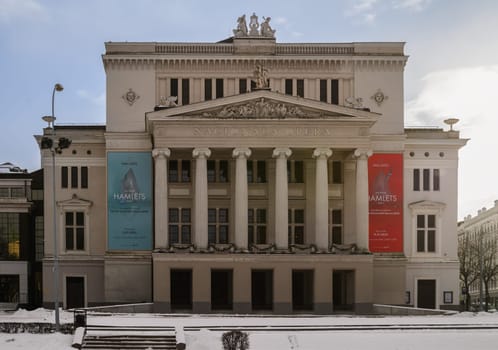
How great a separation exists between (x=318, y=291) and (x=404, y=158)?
651 inches

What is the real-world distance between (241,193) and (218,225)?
6.45 metres

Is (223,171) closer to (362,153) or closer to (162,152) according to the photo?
(162,152)

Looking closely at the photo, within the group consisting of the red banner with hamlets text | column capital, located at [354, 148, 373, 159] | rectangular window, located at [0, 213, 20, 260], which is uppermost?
column capital, located at [354, 148, 373, 159]

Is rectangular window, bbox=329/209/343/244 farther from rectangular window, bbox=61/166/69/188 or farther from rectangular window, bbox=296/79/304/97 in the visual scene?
rectangular window, bbox=61/166/69/188

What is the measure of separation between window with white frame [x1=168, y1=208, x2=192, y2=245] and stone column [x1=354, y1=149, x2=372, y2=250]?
1512 cm

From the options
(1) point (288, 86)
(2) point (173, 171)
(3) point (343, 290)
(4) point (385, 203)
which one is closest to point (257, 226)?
(2) point (173, 171)

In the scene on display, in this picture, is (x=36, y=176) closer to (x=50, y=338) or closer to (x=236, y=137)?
(x=236, y=137)

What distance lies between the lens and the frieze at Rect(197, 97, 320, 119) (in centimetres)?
6362

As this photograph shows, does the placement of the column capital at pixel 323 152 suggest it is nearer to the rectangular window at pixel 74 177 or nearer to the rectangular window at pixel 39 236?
the rectangular window at pixel 74 177

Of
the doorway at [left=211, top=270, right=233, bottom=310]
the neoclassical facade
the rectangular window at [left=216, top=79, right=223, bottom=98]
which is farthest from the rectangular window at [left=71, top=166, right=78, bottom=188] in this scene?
the doorway at [left=211, top=270, right=233, bottom=310]

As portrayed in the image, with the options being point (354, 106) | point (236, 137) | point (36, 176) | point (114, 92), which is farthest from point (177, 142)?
point (36, 176)

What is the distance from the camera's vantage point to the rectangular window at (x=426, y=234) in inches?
2822

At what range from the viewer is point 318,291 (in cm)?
6269

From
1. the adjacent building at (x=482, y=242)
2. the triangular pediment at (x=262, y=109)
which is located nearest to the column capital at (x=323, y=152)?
the triangular pediment at (x=262, y=109)
